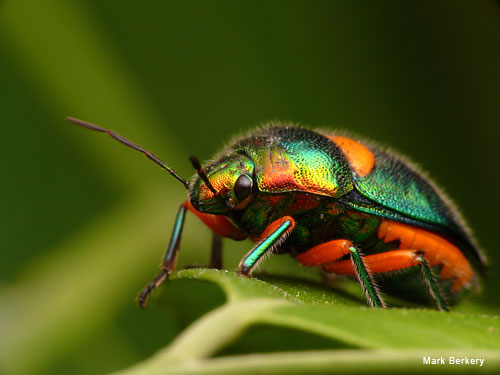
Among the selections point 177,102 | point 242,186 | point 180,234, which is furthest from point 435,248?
point 177,102

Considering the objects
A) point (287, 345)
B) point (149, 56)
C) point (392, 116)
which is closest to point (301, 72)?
point (392, 116)

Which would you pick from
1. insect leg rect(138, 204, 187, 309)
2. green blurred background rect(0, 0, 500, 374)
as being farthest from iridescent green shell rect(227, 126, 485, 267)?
green blurred background rect(0, 0, 500, 374)

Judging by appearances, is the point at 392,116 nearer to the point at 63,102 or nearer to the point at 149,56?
the point at 149,56

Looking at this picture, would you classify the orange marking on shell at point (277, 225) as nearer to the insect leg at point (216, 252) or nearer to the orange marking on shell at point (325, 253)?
the orange marking on shell at point (325, 253)

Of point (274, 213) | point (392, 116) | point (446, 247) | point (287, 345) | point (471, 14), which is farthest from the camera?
point (392, 116)

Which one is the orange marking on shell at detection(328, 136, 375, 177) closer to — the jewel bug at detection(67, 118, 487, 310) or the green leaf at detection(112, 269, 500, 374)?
the jewel bug at detection(67, 118, 487, 310)

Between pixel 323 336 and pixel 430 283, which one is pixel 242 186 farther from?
pixel 323 336

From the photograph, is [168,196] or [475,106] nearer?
[475,106]
